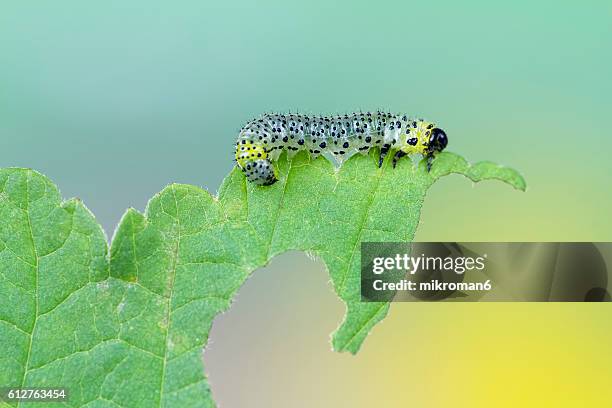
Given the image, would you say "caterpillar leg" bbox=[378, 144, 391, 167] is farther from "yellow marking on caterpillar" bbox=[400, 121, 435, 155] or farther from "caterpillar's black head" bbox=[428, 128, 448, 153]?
"caterpillar's black head" bbox=[428, 128, 448, 153]

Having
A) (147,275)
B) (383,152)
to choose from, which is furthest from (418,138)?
(147,275)

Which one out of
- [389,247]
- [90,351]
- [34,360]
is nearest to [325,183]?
[389,247]

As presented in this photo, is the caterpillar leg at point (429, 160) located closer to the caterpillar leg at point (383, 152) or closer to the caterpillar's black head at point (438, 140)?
the caterpillar leg at point (383, 152)

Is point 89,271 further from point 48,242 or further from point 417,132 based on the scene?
point 417,132

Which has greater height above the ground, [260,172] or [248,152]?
[248,152]

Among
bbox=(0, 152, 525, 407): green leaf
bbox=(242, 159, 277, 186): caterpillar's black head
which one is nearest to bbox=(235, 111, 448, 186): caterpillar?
bbox=(242, 159, 277, 186): caterpillar's black head

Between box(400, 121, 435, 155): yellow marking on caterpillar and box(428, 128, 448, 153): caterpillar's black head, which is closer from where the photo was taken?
box(400, 121, 435, 155): yellow marking on caterpillar
